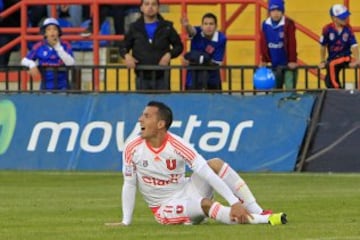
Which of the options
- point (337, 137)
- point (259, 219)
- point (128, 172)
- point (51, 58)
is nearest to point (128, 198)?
point (128, 172)

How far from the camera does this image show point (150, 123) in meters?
13.3

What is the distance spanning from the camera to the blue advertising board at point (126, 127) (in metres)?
21.5

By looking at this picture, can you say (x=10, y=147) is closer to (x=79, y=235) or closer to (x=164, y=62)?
(x=164, y=62)

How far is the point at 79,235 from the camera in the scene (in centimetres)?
1257

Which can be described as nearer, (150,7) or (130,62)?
(150,7)

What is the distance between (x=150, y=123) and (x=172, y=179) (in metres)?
0.59

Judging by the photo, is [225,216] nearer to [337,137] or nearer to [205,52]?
[337,137]

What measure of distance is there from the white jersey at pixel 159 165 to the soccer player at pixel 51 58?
383 inches

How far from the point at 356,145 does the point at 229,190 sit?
27.0 ft

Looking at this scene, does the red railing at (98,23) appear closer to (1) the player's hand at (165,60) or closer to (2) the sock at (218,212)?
(1) the player's hand at (165,60)

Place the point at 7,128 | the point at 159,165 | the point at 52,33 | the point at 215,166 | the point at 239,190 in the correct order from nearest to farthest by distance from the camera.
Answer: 1. the point at 159,165
2. the point at 215,166
3. the point at 239,190
4. the point at 7,128
5. the point at 52,33

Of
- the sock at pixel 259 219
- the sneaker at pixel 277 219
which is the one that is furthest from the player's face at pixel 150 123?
the sneaker at pixel 277 219

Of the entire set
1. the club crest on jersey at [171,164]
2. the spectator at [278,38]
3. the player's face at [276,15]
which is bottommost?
the club crest on jersey at [171,164]

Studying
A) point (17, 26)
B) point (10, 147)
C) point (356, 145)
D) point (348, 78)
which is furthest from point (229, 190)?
point (17, 26)
